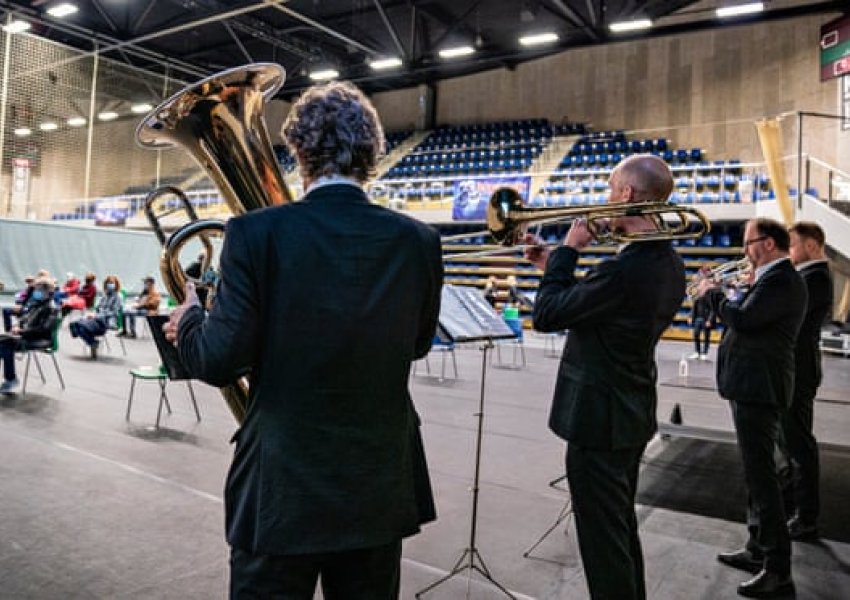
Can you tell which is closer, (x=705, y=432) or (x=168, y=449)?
(x=705, y=432)

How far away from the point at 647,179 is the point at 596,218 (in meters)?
0.19

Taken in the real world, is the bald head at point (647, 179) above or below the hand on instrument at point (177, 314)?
above

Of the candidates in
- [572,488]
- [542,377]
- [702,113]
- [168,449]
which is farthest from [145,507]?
[702,113]

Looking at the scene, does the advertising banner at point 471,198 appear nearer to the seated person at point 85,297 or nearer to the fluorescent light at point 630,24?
the fluorescent light at point 630,24

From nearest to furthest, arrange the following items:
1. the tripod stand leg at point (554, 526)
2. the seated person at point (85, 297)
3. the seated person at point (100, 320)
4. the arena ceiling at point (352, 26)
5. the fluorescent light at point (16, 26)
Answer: the tripod stand leg at point (554, 526), the seated person at point (100, 320), the seated person at point (85, 297), the fluorescent light at point (16, 26), the arena ceiling at point (352, 26)

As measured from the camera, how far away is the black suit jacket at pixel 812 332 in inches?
125

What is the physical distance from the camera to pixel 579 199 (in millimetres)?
13516

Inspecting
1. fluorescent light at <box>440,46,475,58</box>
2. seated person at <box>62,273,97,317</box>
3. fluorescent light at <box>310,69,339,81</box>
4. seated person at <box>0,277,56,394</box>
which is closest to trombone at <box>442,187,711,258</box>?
seated person at <box>0,277,56,394</box>

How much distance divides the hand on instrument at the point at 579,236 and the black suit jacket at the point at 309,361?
857mm

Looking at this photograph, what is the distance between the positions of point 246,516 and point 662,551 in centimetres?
243

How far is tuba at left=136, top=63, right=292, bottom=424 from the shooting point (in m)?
1.63

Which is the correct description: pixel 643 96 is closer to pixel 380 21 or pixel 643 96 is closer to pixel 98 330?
pixel 380 21

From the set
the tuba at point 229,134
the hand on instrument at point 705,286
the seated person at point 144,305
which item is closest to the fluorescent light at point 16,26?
the seated person at point 144,305

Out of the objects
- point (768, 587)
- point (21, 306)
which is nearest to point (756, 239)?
point (768, 587)
